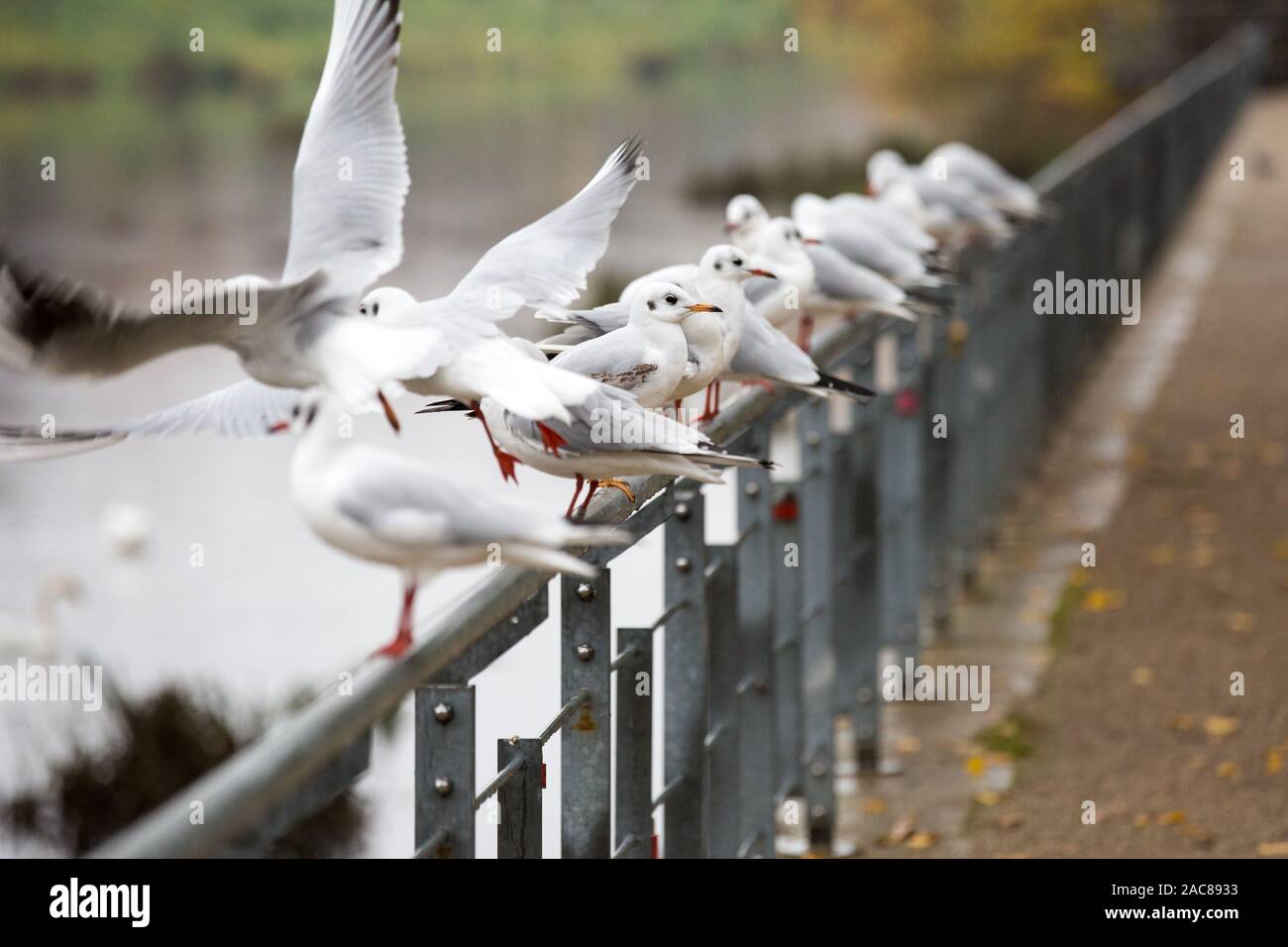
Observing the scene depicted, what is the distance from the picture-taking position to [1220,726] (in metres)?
5.17

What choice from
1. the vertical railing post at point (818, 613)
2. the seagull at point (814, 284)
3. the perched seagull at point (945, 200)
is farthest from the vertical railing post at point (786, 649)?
the perched seagull at point (945, 200)

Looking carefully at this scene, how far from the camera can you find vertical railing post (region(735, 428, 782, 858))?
3.91 metres

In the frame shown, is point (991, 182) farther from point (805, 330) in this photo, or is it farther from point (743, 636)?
point (743, 636)

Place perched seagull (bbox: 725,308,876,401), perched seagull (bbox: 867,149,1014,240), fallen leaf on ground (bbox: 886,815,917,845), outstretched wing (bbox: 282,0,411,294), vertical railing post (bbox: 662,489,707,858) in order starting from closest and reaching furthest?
outstretched wing (bbox: 282,0,411,294), vertical railing post (bbox: 662,489,707,858), perched seagull (bbox: 725,308,876,401), fallen leaf on ground (bbox: 886,815,917,845), perched seagull (bbox: 867,149,1014,240)

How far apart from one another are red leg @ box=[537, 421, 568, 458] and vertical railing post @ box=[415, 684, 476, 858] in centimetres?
56

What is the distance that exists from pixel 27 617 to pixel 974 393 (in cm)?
475

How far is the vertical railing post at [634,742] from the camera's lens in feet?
9.89

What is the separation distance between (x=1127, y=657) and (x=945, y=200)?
2102 mm

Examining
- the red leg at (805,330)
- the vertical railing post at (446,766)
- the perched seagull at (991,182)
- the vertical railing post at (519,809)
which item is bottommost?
the vertical railing post at (519,809)

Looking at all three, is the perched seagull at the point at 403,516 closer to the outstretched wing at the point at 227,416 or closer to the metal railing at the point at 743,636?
the metal railing at the point at 743,636

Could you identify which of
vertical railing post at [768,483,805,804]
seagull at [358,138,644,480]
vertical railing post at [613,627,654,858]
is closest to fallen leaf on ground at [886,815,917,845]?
vertical railing post at [768,483,805,804]

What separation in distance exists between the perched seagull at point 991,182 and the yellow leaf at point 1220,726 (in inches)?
107

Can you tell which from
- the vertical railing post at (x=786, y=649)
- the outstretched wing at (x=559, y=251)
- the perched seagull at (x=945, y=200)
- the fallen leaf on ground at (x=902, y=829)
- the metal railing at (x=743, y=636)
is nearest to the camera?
the metal railing at (x=743, y=636)

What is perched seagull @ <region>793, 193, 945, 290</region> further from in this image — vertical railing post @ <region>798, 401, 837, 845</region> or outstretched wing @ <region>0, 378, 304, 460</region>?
outstretched wing @ <region>0, 378, 304, 460</region>
